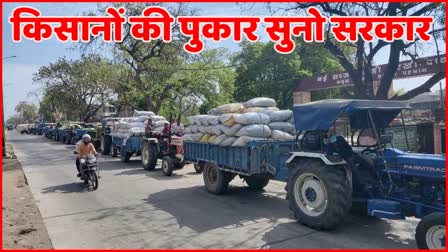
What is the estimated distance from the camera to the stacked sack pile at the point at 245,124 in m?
9.15

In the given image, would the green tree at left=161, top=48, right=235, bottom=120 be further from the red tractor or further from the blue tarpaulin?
the blue tarpaulin

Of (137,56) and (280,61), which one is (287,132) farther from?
(280,61)

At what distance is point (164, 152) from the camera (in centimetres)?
1469

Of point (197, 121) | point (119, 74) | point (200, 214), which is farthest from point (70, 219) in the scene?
point (119, 74)

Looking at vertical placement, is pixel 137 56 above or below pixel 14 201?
above

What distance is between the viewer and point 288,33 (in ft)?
39.8

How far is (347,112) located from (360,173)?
1.00 m

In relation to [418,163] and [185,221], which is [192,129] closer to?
[185,221]

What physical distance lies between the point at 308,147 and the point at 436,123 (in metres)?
8.86

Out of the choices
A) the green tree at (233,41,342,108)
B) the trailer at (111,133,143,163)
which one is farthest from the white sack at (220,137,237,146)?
the green tree at (233,41,342,108)

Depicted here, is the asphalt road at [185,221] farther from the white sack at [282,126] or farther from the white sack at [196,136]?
the white sack at [282,126]

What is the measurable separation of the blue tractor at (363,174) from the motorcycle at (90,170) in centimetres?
604

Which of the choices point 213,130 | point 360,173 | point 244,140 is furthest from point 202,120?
point 360,173

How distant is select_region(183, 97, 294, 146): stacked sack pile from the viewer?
9148 mm
